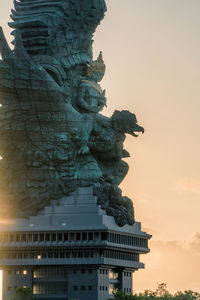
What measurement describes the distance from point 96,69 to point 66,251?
2842cm

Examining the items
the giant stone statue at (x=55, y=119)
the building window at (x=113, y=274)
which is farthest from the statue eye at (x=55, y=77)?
the building window at (x=113, y=274)

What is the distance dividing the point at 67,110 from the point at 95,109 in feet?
27.7

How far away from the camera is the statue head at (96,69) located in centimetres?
17809

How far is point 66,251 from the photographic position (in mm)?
169375

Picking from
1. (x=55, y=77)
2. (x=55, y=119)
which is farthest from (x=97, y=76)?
(x=55, y=119)

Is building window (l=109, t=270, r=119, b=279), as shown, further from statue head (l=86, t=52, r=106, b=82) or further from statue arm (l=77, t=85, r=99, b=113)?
statue head (l=86, t=52, r=106, b=82)

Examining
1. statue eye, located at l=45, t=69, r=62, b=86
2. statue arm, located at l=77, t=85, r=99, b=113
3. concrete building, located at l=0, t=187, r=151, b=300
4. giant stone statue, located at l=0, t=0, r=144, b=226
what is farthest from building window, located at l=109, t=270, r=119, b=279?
statue eye, located at l=45, t=69, r=62, b=86

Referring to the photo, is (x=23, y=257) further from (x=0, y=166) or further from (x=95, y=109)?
(x=95, y=109)

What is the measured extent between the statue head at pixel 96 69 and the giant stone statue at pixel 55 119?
0.29 metres

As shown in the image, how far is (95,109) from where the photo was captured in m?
176

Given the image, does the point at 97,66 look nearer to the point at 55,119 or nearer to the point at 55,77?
the point at 55,77

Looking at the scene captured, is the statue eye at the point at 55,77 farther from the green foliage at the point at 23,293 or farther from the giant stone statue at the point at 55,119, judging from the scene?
the green foliage at the point at 23,293

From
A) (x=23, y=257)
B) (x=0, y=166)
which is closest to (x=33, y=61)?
(x=0, y=166)

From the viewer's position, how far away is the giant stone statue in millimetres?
166250
